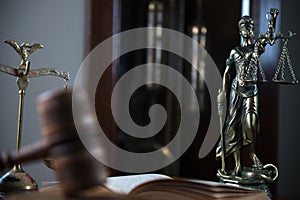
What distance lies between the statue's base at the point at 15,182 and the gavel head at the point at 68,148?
0.48m

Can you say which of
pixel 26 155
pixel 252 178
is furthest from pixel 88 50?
pixel 26 155

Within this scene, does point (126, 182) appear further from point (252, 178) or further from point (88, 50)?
point (88, 50)

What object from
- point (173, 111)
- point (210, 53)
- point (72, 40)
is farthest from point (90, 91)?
point (173, 111)

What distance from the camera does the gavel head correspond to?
48 cm

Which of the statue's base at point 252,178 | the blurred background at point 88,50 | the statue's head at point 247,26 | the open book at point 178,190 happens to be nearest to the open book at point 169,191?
the open book at point 178,190

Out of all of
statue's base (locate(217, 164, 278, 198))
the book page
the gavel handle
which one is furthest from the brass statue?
the gavel handle

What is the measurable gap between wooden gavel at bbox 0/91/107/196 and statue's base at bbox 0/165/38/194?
475 millimetres

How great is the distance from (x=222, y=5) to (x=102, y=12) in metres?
0.51

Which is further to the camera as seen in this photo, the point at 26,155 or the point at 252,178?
the point at 252,178

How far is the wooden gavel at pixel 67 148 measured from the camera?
48 centimetres

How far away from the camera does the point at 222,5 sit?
204 centimetres

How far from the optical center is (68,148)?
1.59 ft

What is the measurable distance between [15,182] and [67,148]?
50 cm

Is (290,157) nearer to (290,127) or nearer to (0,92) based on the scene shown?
Answer: (290,127)
